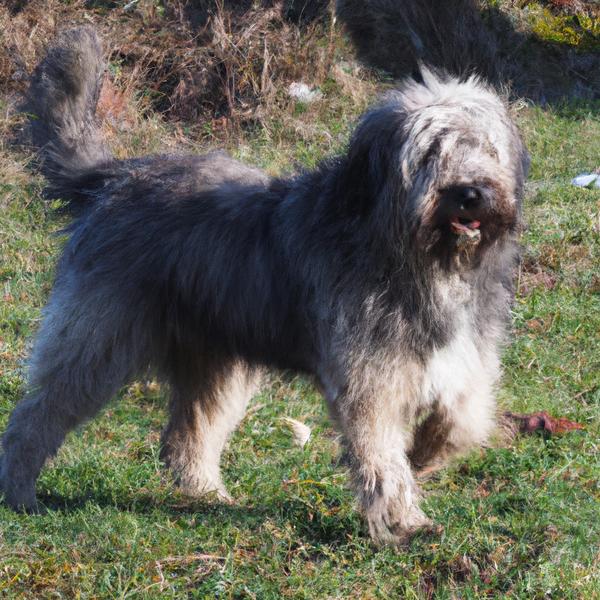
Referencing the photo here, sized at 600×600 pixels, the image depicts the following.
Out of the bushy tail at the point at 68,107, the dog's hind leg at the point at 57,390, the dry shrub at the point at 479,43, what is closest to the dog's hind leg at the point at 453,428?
the dog's hind leg at the point at 57,390

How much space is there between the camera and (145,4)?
10.7m

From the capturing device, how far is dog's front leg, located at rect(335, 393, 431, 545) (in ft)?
14.6

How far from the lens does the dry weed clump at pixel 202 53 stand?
10.1 m

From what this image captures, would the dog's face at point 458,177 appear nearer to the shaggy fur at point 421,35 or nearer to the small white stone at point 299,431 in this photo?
the small white stone at point 299,431

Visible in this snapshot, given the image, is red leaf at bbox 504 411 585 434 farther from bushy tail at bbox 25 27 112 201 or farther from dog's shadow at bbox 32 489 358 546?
bushy tail at bbox 25 27 112 201

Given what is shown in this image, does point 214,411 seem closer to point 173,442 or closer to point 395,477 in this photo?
point 173,442

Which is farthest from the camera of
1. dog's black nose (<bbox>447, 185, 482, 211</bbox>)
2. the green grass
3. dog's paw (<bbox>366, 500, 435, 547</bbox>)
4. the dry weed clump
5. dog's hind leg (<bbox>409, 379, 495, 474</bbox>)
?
the dry weed clump

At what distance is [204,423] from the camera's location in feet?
18.1

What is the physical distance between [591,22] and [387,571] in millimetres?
8562

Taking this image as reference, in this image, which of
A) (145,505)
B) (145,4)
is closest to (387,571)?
(145,505)

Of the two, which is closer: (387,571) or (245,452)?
(387,571)

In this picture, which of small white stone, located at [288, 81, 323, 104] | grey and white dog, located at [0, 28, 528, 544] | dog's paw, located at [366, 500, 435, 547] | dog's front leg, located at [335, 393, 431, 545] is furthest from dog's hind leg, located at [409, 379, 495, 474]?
small white stone, located at [288, 81, 323, 104]

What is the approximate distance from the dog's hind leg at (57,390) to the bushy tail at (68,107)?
720mm

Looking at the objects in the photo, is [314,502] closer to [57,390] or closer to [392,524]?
[392,524]
